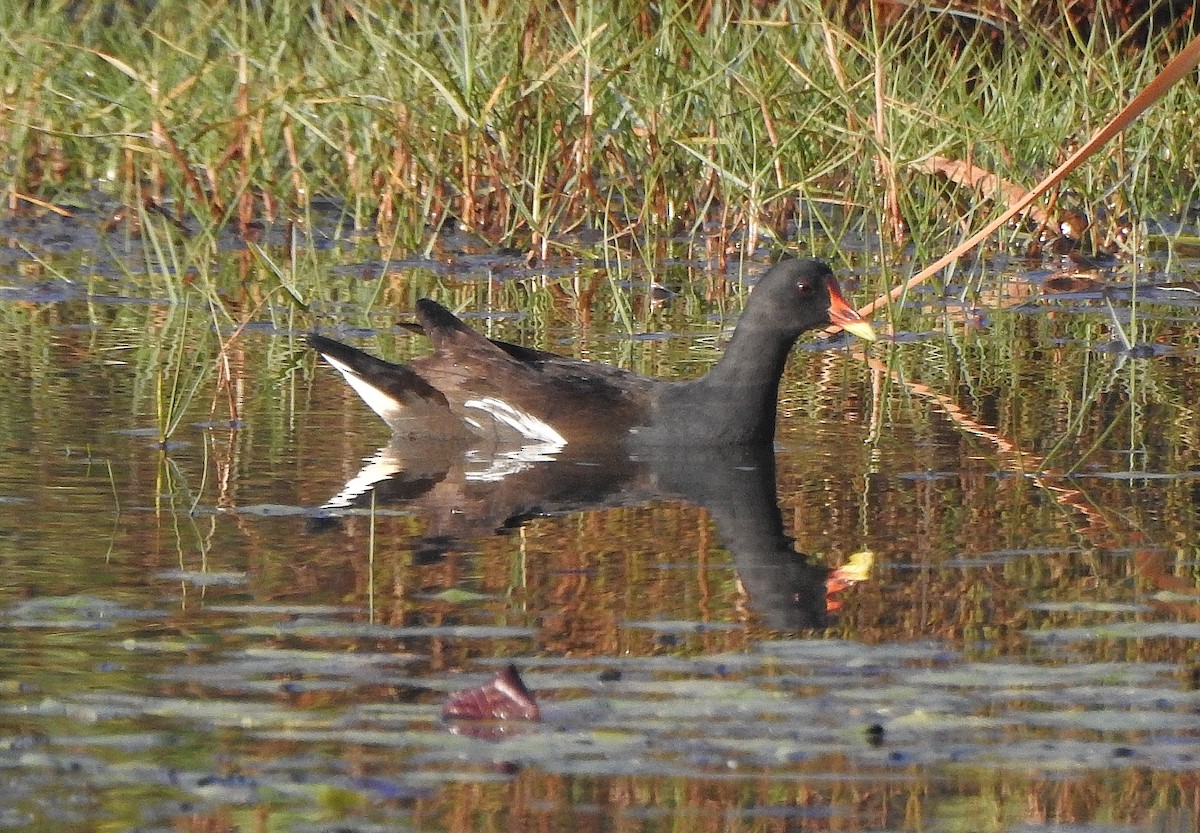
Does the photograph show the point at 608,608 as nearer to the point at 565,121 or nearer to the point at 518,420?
the point at 518,420

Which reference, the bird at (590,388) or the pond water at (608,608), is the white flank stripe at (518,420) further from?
the pond water at (608,608)

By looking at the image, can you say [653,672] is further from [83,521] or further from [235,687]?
[83,521]

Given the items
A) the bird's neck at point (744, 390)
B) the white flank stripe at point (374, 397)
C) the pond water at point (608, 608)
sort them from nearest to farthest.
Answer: the pond water at point (608, 608)
the bird's neck at point (744, 390)
the white flank stripe at point (374, 397)

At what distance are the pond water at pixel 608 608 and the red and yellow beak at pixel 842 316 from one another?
238mm

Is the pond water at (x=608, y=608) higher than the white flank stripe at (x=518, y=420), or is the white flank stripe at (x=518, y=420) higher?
the white flank stripe at (x=518, y=420)

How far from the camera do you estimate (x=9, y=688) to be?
3838 mm

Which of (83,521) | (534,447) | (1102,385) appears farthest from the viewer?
(1102,385)

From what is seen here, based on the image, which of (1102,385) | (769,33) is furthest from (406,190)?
(1102,385)

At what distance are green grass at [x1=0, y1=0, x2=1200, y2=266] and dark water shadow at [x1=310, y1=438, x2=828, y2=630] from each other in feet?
9.93

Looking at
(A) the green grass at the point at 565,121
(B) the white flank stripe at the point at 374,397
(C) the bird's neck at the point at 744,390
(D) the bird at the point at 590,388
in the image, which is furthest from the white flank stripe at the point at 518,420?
(A) the green grass at the point at 565,121

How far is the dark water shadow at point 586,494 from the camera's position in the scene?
4836 millimetres

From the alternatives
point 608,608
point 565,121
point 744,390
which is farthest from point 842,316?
point 565,121

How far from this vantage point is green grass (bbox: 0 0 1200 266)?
10.1m

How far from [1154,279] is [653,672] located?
720cm
